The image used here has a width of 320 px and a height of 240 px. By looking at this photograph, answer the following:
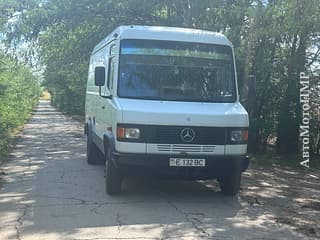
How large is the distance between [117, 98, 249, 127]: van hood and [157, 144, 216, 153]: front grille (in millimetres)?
345

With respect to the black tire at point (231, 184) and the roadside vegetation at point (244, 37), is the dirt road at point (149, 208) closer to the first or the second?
the black tire at point (231, 184)

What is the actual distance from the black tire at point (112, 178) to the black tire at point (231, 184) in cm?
181

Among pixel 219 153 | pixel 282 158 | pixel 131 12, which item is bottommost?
pixel 282 158

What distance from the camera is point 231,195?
9.41 m

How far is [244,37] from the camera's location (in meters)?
14.6

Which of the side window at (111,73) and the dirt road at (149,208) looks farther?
the side window at (111,73)

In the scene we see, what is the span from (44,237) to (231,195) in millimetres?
3874

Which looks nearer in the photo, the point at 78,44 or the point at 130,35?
the point at 130,35

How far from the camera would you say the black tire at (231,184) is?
29.7 feet

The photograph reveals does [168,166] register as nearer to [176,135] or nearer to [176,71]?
[176,135]

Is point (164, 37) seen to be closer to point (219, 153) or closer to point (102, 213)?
point (219, 153)

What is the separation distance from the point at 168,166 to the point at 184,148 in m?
0.37

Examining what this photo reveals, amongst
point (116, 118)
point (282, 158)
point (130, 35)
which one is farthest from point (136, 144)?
point (282, 158)

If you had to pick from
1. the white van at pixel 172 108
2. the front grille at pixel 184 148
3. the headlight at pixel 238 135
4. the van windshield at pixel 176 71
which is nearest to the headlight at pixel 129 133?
the white van at pixel 172 108
